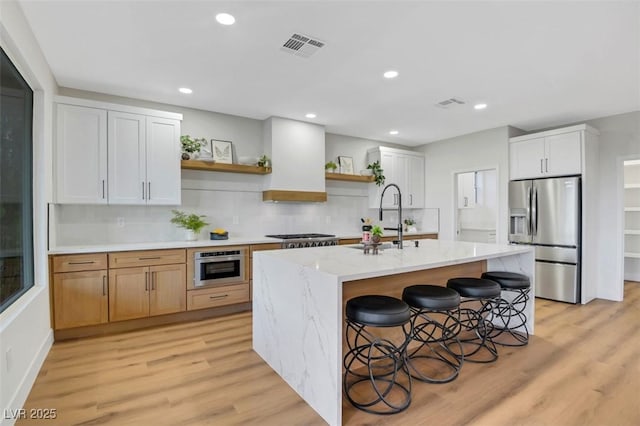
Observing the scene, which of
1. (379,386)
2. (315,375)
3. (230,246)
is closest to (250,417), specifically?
(315,375)

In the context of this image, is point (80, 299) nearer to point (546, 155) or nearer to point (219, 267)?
point (219, 267)

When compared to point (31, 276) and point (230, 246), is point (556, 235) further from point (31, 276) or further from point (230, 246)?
point (31, 276)

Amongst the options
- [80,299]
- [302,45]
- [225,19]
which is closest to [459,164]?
[302,45]

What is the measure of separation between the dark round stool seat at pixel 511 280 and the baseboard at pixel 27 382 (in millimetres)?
3559

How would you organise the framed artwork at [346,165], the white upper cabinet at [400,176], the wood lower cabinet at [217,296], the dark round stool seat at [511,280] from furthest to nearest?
the white upper cabinet at [400,176] < the framed artwork at [346,165] < the wood lower cabinet at [217,296] < the dark round stool seat at [511,280]

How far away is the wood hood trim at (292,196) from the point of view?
4535 mm

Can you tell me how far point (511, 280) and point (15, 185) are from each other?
4.01 metres

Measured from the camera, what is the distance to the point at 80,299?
3.12m

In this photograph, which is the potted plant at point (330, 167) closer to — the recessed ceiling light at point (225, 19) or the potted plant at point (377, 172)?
the potted plant at point (377, 172)

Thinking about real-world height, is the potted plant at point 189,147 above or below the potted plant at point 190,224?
above

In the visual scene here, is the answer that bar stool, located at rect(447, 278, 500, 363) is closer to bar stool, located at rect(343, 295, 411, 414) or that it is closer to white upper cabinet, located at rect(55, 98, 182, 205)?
bar stool, located at rect(343, 295, 411, 414)

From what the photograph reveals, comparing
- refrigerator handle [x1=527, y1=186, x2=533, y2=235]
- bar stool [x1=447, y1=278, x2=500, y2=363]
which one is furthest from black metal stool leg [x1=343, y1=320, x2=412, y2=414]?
refrigerator handle [x1=527, y1=186, x2=533, y2=235]

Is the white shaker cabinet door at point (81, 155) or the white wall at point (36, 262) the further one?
the white shaker cabinet door at point (81, 155)

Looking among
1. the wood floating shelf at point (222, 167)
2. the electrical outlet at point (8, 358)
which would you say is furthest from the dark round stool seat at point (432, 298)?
the wood floating shelf at point (222, 167)
